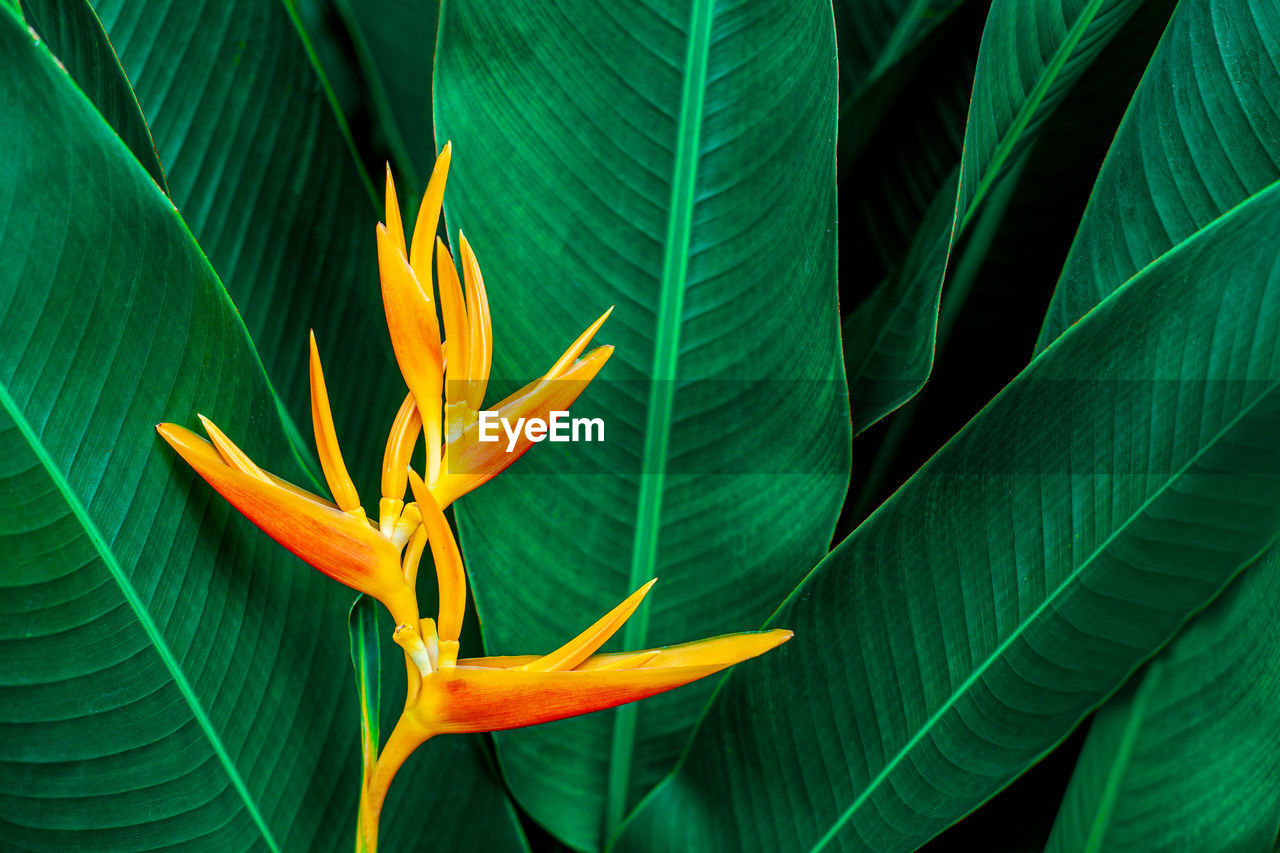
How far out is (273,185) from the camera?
0.48 metres

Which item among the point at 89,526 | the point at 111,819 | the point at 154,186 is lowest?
the point at 111,819

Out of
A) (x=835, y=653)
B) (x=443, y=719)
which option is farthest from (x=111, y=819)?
(x=835, y=653)

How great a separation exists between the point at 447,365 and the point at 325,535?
61mm

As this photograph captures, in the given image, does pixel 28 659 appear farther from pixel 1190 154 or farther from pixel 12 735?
pixel 1190 154

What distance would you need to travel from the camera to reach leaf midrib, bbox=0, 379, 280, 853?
292mm

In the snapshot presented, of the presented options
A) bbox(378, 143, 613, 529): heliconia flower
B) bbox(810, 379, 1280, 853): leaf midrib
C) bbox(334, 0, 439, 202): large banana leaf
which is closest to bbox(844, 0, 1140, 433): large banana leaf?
bbox(810, 379, 1280, 853): leaf midrib

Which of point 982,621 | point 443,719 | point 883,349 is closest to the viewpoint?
point 443,719

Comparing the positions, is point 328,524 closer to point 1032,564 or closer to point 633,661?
point 633,661

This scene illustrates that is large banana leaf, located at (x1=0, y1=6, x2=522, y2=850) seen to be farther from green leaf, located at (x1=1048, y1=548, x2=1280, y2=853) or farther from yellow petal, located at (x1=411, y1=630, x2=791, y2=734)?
green leaf, located at (x1=1048, y1=548, x2=1280, y2=853)

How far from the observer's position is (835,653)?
0.40 m

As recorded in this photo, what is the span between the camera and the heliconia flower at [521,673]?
9.8 inches

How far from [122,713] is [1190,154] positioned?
0.51 metres

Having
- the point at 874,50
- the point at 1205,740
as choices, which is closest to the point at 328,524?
the point at 1205,740

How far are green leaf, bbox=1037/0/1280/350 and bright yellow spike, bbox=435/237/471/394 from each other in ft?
1.04
